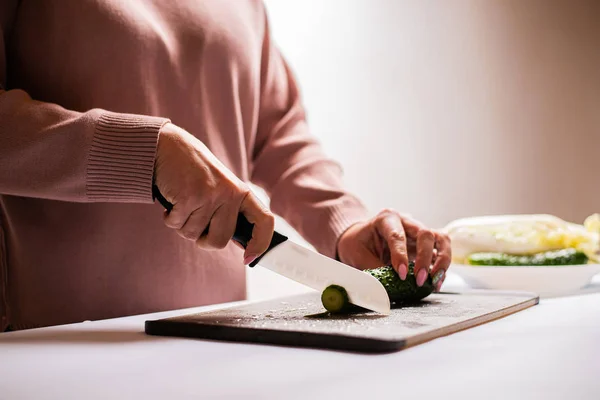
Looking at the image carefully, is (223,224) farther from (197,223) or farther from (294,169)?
(294,169)

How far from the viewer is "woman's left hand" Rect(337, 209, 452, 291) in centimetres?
113

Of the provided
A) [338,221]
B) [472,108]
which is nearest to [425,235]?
[338,221]

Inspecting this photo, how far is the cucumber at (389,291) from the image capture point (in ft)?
3.09

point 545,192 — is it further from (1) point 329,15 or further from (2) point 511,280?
(2) point 511,280

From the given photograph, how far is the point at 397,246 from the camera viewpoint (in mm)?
1147

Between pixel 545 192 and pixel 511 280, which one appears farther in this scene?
pixel 545 192

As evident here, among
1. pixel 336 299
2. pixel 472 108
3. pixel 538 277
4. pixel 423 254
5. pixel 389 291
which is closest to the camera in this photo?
pixel 336 299

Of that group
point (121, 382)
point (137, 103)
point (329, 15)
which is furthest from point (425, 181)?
point (121, 382)

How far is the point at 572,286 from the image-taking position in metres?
1.40

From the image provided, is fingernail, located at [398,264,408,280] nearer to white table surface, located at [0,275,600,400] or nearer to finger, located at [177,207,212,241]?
white table surface, located at [0,275,600,400]

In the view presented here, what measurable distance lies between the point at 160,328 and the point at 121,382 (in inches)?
10.2

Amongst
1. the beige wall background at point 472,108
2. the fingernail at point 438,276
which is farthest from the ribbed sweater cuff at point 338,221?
the beige wall background at point 472,108

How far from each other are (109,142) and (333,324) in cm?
38

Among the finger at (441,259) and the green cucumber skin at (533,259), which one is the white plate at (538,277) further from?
the finger at (441,259)
